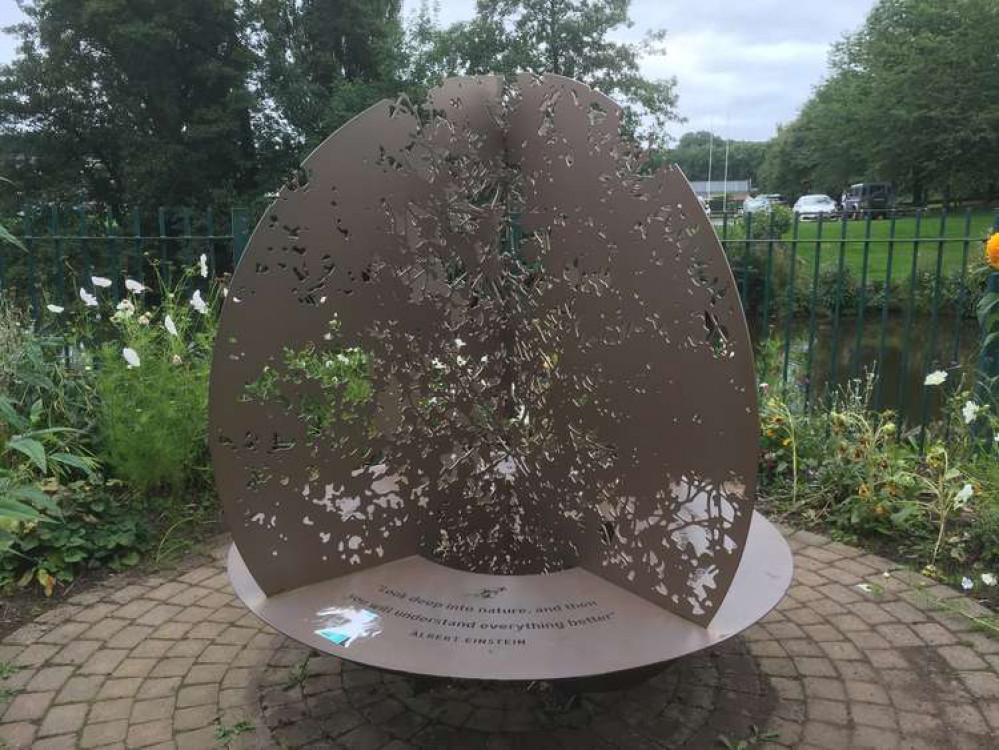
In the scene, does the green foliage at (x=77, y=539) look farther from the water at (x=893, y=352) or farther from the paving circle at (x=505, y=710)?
the water at (x=893, y=352)

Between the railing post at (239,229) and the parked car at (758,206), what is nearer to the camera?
the railing post at (239,229)

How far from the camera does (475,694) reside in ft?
8.96

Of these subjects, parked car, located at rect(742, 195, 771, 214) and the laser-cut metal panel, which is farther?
parked car, located at rect(742, 195, 771, 214)

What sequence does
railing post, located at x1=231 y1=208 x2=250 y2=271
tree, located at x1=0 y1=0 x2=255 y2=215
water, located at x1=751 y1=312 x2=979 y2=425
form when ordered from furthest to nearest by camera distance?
1. tree, located at x1=0 y1=0 x2=255 y2=215
2. water, located at x1=751 y1=312 x2=979 y2=425
3. railing post, located at x1=231 y1=208 x2=250 y2=271

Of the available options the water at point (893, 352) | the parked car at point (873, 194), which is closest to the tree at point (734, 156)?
the parked car at point (873, 194)

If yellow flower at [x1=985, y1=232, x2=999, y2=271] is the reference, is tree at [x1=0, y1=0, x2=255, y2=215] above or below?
above

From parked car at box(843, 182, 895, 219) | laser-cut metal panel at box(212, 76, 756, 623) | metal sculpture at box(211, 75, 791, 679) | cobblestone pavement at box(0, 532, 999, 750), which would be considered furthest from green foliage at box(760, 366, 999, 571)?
parked car at box(843, 182, 895, 219)

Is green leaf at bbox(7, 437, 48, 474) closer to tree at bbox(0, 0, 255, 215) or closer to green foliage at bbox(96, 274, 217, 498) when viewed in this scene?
green foliage at bbox(96, 274, 217, 498)

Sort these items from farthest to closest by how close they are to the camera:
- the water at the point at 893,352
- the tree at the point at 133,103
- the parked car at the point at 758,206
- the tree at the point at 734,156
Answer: the tree at the point at 734,156, the tree at the point at 133,103, the parked car at the point at 758,206, the water at the point at 893,352

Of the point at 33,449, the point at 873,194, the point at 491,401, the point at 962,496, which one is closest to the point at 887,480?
the point at 962,496

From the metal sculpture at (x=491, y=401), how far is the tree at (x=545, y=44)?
923 inches

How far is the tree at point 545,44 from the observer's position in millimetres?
24609

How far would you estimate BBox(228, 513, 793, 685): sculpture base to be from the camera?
6.95 feet

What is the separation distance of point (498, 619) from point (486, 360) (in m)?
0.94
